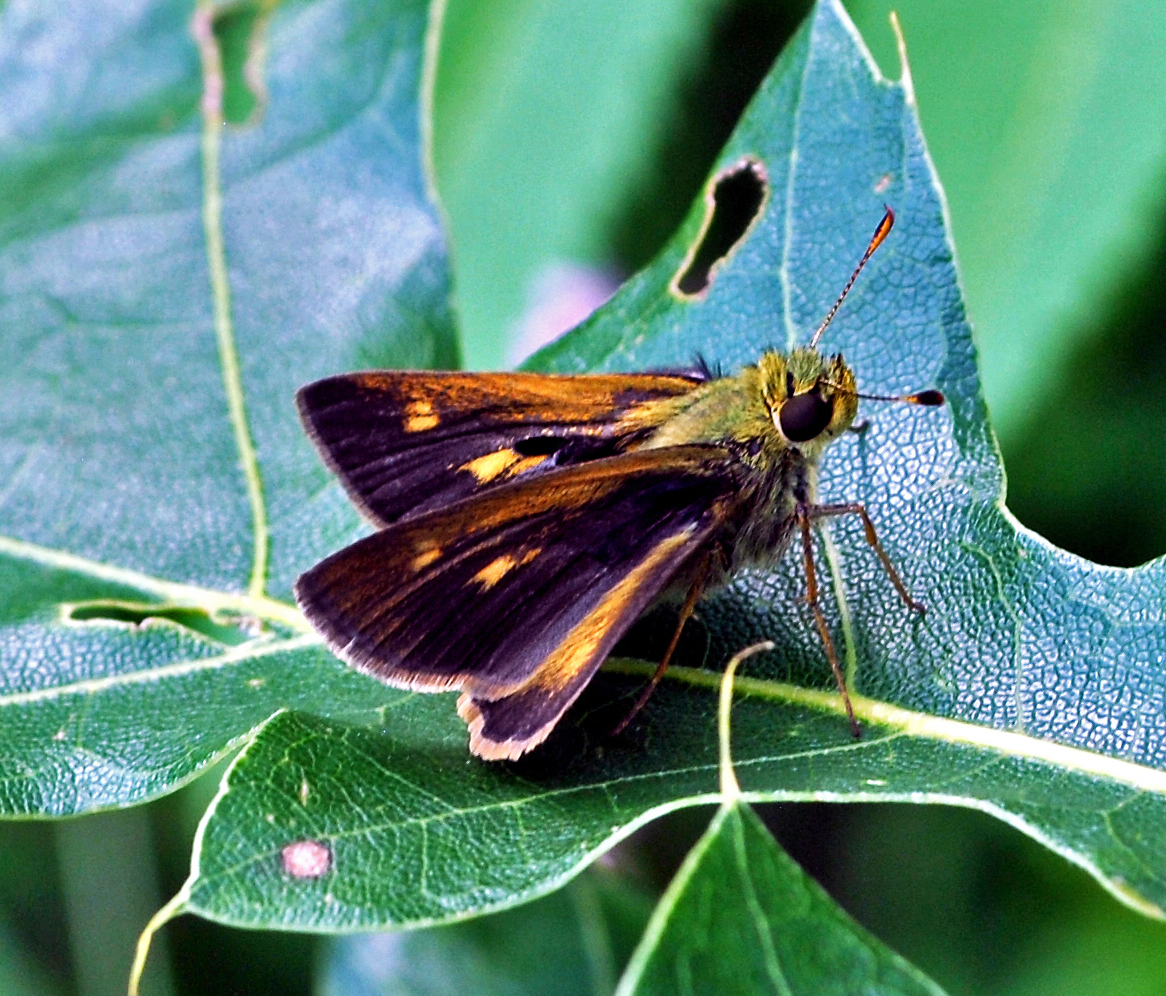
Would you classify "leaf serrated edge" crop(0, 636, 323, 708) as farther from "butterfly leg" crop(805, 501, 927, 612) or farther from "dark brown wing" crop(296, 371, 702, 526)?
"butterfly leg" crop(805, 501, 927, 612)

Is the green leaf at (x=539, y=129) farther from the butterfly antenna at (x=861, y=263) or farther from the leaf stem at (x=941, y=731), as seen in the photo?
the leaf stem at (x=941, y=731)

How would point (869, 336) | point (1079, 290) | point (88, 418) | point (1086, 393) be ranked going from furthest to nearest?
point (1086, 393) < point (1079, 290) < point (88, 418) < point (869, 336)

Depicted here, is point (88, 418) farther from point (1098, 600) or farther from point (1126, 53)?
point (1126, 53)

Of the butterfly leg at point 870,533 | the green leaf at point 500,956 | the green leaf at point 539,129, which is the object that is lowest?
the green leaf at point 500,956

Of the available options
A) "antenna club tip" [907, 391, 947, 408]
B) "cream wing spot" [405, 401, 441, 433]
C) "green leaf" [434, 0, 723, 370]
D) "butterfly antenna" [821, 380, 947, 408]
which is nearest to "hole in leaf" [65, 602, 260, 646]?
"cream wing spot" [405, 401, 441, 433]

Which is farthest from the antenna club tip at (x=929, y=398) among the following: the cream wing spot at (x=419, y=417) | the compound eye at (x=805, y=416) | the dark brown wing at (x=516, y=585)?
the cream wing spot at (x=419, y=417)

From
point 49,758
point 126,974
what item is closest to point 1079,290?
point 49,758

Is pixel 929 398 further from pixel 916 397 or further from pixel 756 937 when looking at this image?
pixel 756 937
